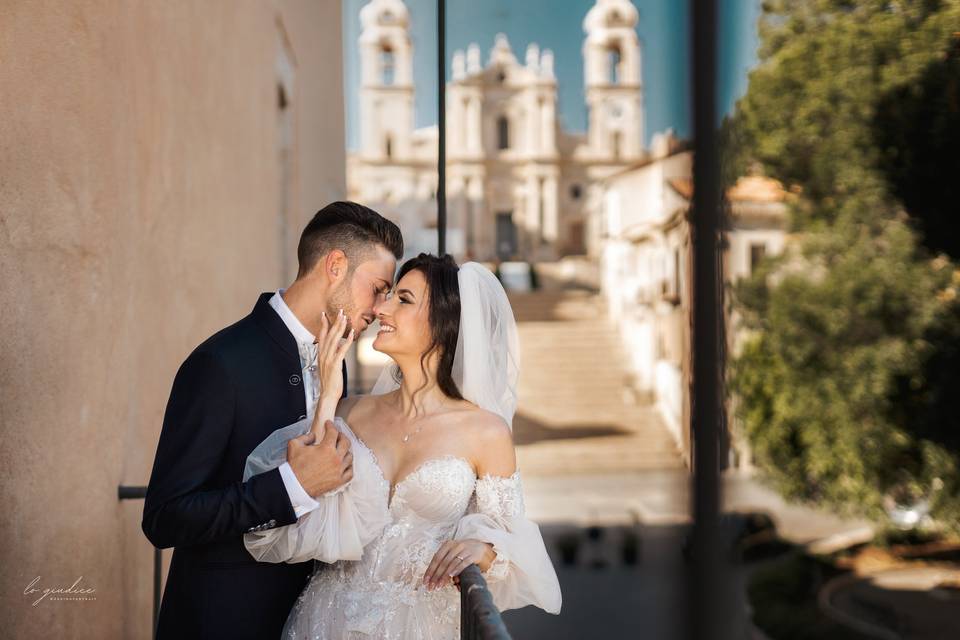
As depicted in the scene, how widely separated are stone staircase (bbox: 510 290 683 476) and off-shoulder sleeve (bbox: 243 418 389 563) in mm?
25682

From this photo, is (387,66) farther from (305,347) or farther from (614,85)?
(305,347)

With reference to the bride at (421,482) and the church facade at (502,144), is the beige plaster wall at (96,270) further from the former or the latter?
the church facade at (502,144)

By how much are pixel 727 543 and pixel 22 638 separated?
162cm

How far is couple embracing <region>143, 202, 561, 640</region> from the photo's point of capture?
68.6 inches

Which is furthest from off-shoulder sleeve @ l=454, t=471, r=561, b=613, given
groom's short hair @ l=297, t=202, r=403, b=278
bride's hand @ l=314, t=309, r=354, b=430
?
groom's short hair @ l=297, t=202, r=403, b=278

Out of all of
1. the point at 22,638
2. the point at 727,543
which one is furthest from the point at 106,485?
the point at 727,543

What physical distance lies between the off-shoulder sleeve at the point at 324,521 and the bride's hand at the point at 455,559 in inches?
6.4

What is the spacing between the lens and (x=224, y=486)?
1832 millimetres

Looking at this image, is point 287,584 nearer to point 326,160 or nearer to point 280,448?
point 280,448

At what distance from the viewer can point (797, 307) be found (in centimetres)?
1578

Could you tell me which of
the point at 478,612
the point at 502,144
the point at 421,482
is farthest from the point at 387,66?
the point at 478,612

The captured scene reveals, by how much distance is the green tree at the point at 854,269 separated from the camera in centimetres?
1459

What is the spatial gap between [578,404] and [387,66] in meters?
26.8

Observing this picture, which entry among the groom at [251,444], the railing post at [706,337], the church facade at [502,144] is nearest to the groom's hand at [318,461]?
the groom at [251,444]
